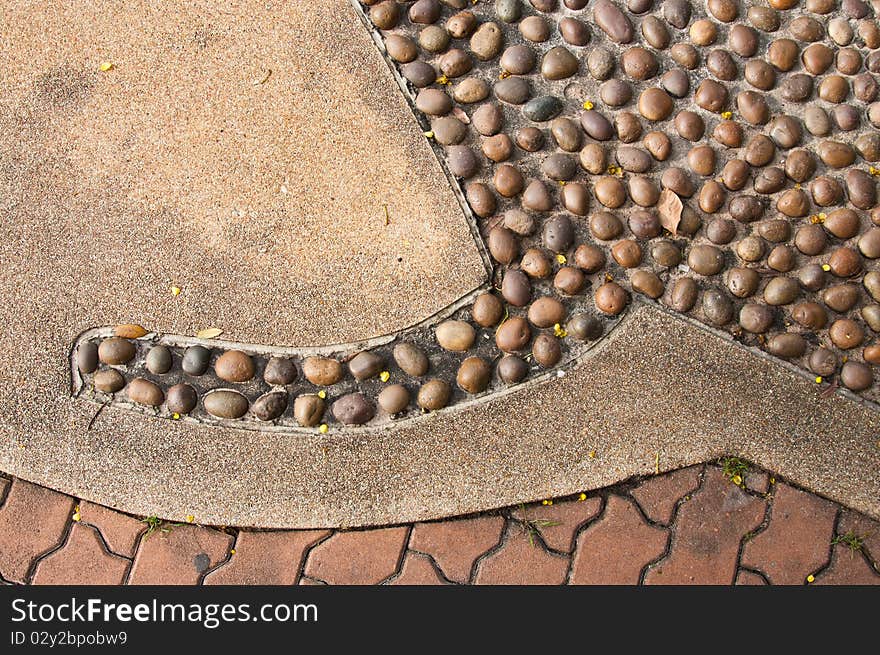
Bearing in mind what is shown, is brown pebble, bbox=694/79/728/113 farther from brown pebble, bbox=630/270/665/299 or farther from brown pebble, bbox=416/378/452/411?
brown pebble, bbox=416/378/452/411

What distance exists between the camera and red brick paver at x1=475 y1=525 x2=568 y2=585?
101 inches

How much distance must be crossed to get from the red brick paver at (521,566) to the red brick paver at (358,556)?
0.29m

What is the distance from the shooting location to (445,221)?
2.76 meters

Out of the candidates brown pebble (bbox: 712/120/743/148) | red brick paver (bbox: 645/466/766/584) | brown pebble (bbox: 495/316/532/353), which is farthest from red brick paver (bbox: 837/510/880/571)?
brown pebble (bbox: 712/120/743/148)

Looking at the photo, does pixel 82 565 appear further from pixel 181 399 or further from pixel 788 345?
pixel 788 345

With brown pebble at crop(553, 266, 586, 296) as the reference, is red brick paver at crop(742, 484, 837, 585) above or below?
below

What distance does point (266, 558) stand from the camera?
2594mm

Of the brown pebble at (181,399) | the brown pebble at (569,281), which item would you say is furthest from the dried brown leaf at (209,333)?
the brown pebble at (569,281)

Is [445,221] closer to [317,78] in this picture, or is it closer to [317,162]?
[317,162]

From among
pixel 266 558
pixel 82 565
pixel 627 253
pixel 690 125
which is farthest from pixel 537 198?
pixel 82 565

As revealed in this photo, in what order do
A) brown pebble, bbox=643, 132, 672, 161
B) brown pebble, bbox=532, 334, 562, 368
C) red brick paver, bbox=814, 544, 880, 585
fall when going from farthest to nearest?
brown pebble, bbox=643, 132, 672, 161, brown pebble, bbox=532, 334, 562, 368, red brick paver, bbox=814, 544, 880, 585

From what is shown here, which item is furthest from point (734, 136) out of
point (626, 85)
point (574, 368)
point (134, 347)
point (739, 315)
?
point (134, 347)

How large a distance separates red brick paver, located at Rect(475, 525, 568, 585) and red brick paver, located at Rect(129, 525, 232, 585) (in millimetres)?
877

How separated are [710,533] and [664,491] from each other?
0.65ft
